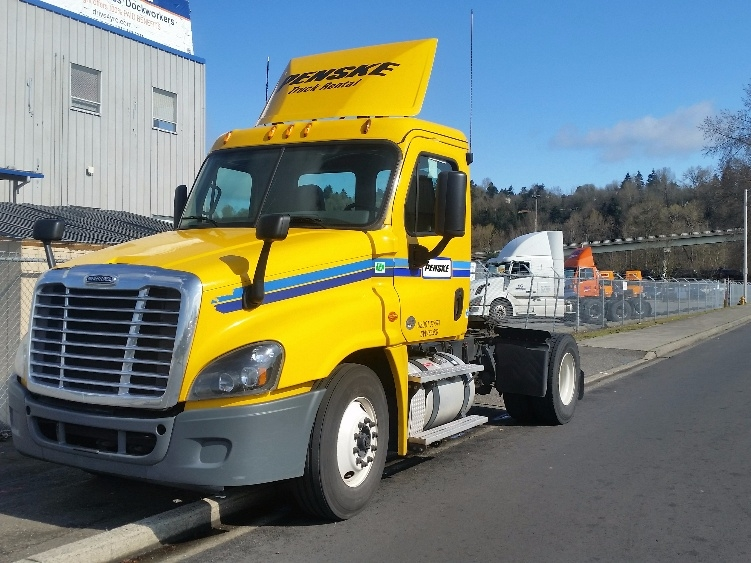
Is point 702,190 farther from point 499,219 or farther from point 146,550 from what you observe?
point 146,550

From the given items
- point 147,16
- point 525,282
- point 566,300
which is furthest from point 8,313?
point 525,282

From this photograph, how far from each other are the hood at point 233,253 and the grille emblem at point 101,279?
0.66 feet

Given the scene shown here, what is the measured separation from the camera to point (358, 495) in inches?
215

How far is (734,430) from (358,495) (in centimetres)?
543

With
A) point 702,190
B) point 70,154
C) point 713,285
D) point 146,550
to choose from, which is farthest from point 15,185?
point 702,190

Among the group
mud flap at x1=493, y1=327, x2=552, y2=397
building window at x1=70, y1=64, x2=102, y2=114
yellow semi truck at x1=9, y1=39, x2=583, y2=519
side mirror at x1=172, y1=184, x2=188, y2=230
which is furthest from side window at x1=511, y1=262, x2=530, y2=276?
side mirror at x1=172, y1=184, x2=188, y2=230

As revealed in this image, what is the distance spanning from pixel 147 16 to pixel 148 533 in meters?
18.5

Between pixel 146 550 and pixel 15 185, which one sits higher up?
pixel 15 185

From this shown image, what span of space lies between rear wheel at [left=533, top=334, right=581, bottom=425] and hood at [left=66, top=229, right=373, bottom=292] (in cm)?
371

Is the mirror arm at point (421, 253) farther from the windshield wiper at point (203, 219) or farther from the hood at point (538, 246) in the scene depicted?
the hood at point (538, 246)

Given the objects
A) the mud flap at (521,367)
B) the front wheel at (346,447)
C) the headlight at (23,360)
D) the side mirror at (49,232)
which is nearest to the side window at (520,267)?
the mud flap at (521,367)

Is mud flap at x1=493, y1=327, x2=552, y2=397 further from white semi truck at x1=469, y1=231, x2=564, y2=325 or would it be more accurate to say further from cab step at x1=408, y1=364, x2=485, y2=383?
white semi truck at x1=469, y1=231, x2=564, y2=325

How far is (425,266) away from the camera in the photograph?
20.8ft

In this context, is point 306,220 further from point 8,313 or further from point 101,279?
point 8,313
